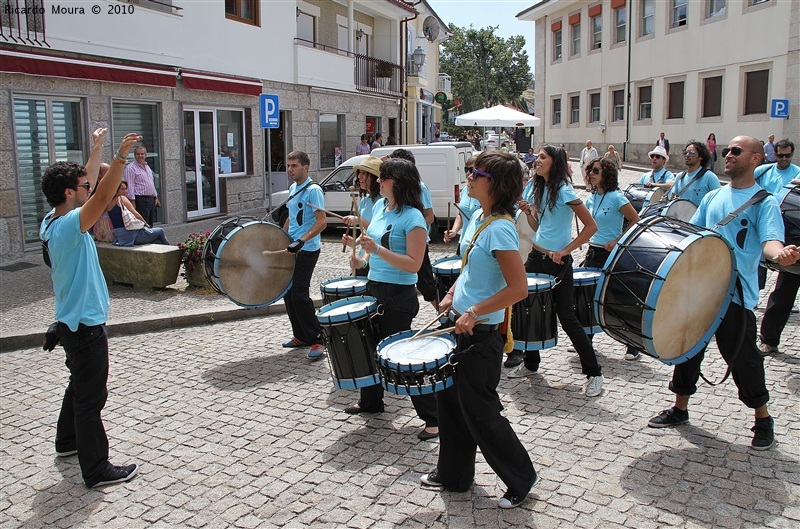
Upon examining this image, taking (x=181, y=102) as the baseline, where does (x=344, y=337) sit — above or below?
below

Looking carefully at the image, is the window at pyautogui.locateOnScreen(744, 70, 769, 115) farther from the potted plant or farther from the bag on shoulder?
the bag on shoulder

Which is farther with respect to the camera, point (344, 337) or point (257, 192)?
point (257, 192)

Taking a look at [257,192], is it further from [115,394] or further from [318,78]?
[115,394]

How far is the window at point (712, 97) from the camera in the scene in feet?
93.5

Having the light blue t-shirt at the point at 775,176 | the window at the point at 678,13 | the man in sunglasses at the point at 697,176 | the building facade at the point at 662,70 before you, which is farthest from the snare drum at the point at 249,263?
the window at the point at 678,13

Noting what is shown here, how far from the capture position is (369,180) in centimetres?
565

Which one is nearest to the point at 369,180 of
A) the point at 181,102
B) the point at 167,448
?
the point at 167,448

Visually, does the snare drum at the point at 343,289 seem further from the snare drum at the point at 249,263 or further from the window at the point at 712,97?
the window at the point at 712,97

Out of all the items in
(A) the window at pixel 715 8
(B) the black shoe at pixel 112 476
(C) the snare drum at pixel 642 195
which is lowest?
(B) the black shoe at pixel 112 476

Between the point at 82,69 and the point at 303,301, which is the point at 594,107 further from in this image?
the point at 303,301

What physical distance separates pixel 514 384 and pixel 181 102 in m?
11.8

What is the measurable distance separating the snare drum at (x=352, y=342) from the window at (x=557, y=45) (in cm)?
3904

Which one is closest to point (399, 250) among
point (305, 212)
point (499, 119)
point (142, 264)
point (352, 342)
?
point (352, 342)

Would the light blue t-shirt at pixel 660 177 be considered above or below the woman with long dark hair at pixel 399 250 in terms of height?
above
